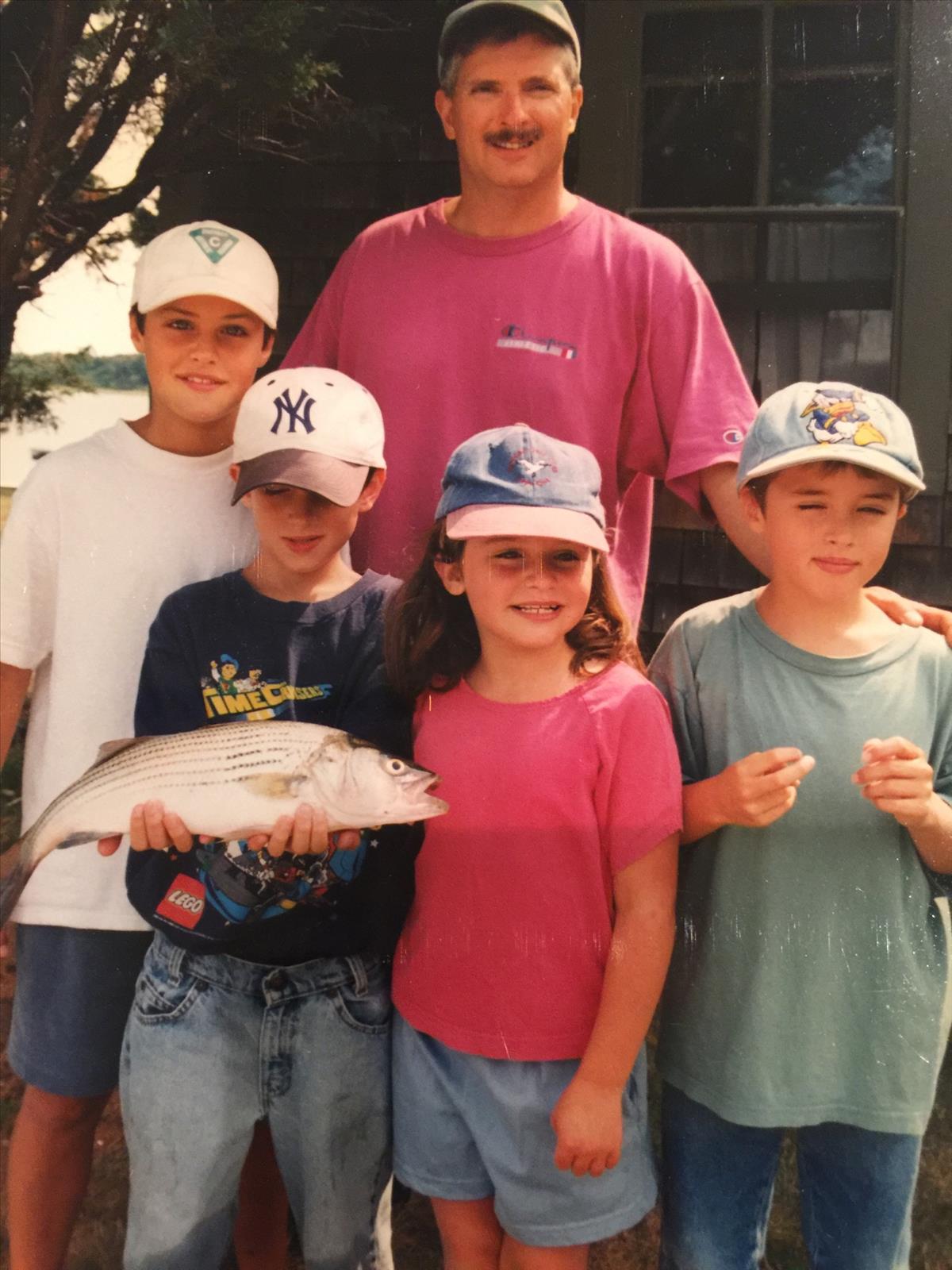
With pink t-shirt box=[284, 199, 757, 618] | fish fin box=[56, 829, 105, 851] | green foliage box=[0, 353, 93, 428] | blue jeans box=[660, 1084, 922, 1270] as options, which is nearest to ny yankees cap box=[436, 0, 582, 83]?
pink t-shirt box=[284, 199, 757, 618]

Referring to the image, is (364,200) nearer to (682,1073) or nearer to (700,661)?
(700,661)

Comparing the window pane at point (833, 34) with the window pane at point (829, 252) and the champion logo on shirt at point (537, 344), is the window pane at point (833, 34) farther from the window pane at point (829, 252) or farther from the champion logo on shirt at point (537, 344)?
the champion logo on shirt at point (537, 344)

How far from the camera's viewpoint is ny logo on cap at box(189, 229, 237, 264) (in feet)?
5.44

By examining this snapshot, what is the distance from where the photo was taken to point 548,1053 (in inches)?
54.7

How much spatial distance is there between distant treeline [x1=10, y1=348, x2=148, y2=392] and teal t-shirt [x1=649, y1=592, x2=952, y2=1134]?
1096 millimetres

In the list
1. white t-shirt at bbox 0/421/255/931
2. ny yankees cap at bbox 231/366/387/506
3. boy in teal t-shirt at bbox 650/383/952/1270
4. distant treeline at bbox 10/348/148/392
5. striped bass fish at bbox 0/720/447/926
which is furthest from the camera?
distant treeline at bbox 10/348/148/392

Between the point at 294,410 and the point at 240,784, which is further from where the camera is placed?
the point at 294,410

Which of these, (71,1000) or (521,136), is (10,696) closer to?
(71,1000)

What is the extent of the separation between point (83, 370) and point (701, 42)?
1.09m

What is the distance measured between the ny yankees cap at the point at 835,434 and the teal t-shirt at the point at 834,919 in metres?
0.23

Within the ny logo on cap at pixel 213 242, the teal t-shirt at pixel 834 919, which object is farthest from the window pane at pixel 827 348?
the ny logo on cap at pixel 213 242

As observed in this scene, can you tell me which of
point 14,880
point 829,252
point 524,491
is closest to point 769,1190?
point 524,491

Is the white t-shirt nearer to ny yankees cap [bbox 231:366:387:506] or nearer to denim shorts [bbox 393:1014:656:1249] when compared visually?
ny yankees cap [bbox 231:366:387:506]

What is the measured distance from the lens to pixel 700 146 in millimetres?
1691
